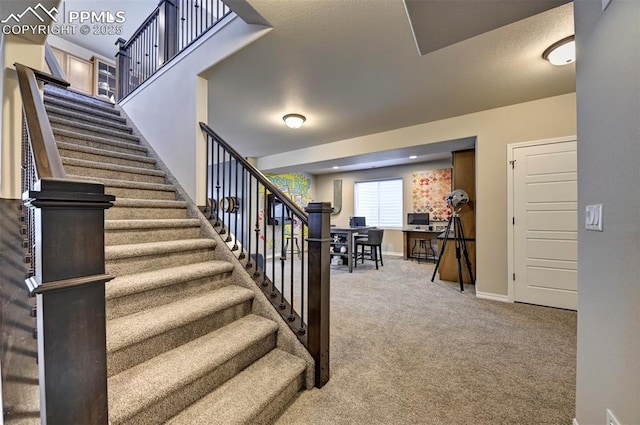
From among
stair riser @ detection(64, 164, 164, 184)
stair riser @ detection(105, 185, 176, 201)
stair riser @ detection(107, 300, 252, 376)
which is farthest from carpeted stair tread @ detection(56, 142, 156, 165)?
stair riser @ detection(107, 300, 252, 376)

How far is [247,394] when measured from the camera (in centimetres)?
132

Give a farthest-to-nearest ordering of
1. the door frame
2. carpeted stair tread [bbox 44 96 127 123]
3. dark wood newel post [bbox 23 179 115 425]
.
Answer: the door frame
carpeted stair tread [bbox 44 96 127 123]
dark wood newel post [bbox 23 179 115 425]

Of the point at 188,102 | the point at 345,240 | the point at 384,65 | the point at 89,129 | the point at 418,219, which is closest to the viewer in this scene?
the point at 384,65

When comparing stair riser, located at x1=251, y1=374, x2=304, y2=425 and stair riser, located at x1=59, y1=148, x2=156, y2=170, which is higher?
stair riser, located at x1=59, y1=148, x2=156, y2=170

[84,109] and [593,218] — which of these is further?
[84,109]

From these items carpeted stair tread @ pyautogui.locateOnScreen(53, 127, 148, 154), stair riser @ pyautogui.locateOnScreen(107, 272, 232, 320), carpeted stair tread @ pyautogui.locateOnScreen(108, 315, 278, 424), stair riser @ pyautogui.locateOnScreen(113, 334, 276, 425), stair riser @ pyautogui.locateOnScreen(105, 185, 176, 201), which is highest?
carpeted stair tread @ pyautogui.locateOnScreen(53, 127, 148, 154)

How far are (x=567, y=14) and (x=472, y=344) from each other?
249 centimetres

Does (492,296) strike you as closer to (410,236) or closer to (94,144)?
(410,236)

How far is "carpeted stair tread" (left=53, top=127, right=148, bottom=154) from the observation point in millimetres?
2652

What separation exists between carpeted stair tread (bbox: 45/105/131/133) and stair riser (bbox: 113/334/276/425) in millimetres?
3409

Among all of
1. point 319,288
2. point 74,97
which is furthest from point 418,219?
point 74,97

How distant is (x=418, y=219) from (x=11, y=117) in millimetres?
6579

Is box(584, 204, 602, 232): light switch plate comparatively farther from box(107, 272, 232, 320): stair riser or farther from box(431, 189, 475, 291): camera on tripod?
box(431, 189, 475, 291): camera on tripod

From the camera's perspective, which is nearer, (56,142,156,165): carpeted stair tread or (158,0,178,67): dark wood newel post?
(56,142,156,165): carpeted stair tread
